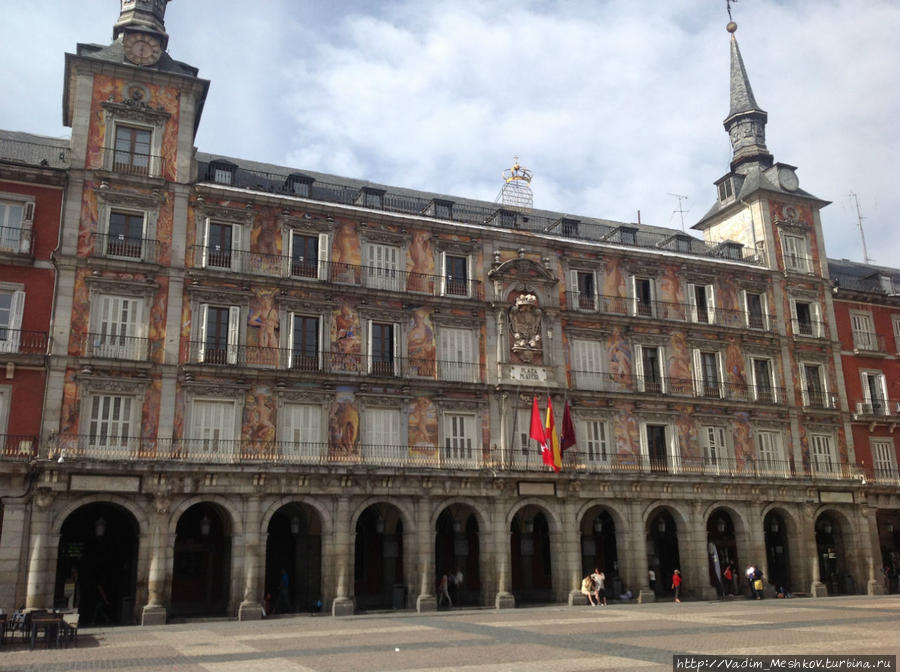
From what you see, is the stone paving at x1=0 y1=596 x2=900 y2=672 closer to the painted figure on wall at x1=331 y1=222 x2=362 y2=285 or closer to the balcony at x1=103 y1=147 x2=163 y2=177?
the painted figure on wall at x1=331 y1=222 x2=362 y2=285

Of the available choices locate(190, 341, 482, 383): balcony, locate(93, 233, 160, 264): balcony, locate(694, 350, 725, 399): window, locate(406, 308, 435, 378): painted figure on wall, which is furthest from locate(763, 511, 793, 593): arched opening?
locate(93, 233, 160, 264): balcony

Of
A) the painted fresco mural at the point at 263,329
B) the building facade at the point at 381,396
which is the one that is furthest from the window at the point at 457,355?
the painted fresco mural at the point at 263,329

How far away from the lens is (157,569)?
28.7 metres

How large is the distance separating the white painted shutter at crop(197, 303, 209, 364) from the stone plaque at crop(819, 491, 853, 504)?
95.9 feet

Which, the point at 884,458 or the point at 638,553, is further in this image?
the point at 884,458

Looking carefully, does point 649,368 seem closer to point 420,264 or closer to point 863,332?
point 420,264

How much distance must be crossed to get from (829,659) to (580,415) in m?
21.7

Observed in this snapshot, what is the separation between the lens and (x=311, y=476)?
102 ft

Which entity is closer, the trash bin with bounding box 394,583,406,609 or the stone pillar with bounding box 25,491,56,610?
the stone pillar with bounding box 25,491,56,610

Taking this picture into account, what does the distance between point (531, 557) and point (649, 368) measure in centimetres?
1040

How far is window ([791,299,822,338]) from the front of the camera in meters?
43.0

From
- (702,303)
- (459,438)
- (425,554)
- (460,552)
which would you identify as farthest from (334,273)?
(702,303)

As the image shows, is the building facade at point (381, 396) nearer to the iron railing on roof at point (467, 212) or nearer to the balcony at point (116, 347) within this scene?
the balcony at point (116, 347)

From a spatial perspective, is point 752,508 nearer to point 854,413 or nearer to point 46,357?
point 854,413
